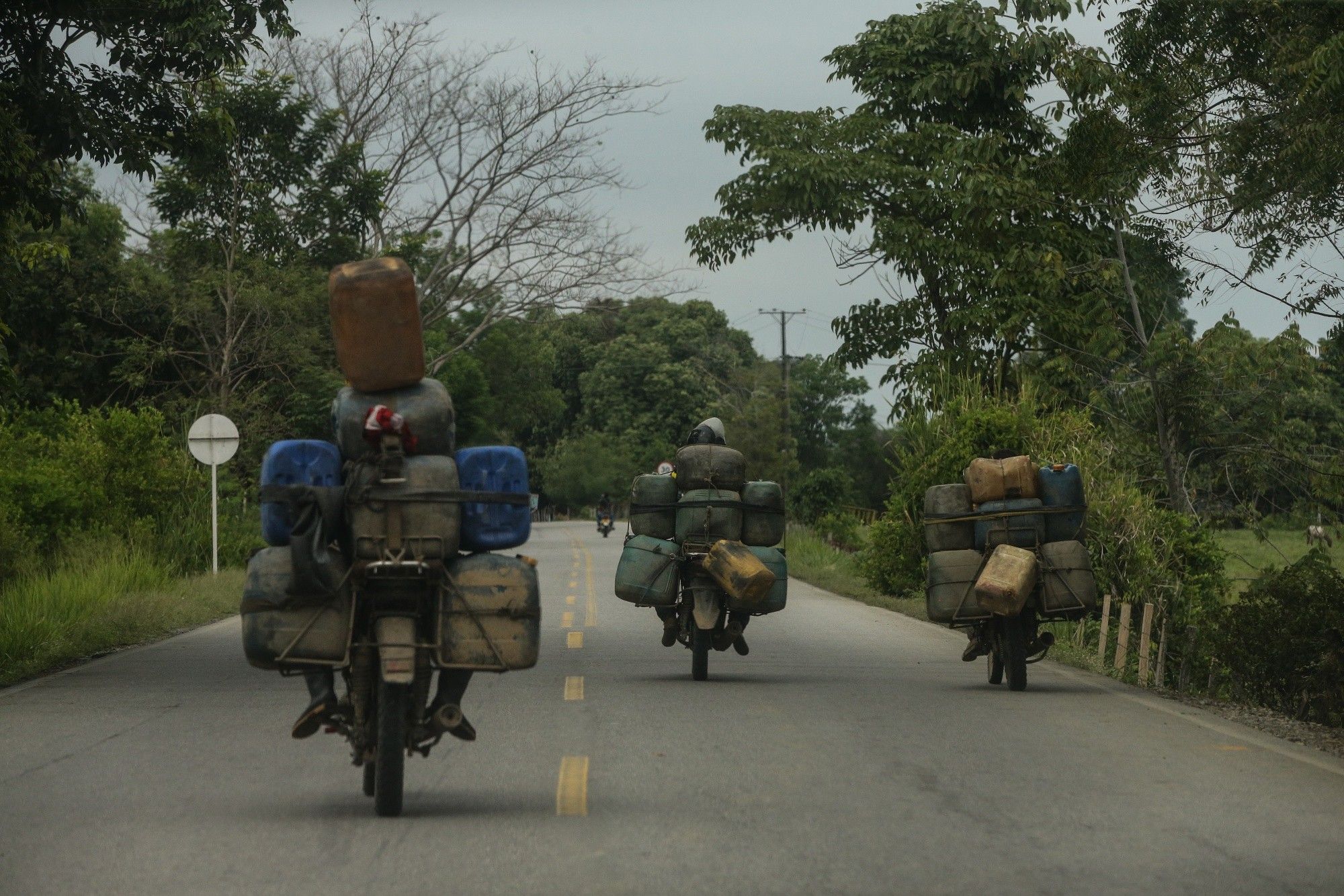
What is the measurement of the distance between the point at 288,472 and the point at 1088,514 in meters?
13.7

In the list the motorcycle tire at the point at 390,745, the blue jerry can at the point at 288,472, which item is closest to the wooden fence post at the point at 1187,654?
the motorcycle tire at the point at 390,745

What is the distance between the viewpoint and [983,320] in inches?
1051

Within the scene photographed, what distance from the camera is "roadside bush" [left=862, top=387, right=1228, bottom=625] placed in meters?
19.6

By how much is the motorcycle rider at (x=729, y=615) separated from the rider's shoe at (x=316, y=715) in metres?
6.10

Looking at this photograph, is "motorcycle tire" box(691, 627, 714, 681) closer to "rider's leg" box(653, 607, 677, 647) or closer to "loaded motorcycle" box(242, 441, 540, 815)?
"rider's leg" box(653, 607, 677, 647)

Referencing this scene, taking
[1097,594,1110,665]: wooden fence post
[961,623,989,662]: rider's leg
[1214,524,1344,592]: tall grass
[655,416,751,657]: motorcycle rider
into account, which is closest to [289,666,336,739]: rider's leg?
[655,416,751,657]: motorcycle rider

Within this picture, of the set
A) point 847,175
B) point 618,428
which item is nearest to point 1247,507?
point 847,175

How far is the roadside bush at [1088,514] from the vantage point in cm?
1958

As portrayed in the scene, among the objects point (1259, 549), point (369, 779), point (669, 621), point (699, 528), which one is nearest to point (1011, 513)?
point (699, 528)

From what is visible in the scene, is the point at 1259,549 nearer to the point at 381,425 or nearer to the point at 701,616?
the point at 701,616

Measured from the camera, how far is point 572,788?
8.59 m

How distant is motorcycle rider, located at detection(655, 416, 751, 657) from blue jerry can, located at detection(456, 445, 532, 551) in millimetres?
5640

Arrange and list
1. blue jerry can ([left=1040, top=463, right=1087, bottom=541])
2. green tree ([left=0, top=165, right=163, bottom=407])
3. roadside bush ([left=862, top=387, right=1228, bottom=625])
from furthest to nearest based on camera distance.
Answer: green tree ([left=0, top=165, right=163, bottom=407]), roadside bush ([left=862, top=387, right=1228, bottom=625]), blue jerry can ([left=1040, top=463, right=1087, bottom=541])

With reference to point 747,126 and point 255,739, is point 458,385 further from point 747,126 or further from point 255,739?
point 255,739
